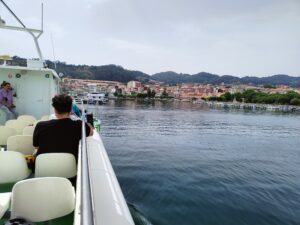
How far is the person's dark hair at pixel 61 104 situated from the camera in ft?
10.1

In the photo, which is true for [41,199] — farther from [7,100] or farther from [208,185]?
[7,100]

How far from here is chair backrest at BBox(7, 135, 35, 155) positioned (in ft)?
12.3

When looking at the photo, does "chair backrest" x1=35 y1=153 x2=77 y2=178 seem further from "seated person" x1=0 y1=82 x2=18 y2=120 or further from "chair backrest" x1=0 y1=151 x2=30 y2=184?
"seated person" x1=0 y1=82 x2=18 y2=120

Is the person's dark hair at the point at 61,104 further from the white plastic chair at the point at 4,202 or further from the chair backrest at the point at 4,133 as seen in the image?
the chair backrest at the point at 4,133

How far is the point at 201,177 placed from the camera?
7750 millimetres

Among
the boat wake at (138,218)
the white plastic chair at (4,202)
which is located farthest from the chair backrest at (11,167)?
the boat wake at (138,218)

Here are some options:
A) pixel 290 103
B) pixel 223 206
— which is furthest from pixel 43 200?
pixel 290 103

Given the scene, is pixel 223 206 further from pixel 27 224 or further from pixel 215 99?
pixel 215 99

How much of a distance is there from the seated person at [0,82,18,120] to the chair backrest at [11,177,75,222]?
6718 mm

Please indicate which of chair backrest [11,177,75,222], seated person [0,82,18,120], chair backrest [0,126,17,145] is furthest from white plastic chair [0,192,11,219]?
seated person [0,82,18,120]

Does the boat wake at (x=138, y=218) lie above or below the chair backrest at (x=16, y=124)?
below

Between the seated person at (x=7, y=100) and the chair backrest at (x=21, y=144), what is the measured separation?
15.5 feet

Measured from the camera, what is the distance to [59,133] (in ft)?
9.97

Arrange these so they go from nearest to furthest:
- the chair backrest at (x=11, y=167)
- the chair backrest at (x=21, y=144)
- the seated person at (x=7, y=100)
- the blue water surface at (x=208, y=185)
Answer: the chair backrest at (x=11, y=167), the chair backrest at (x=21, y=144), the blue water surface at (x=208, y=185), the seated person at (x=7, y=100)
